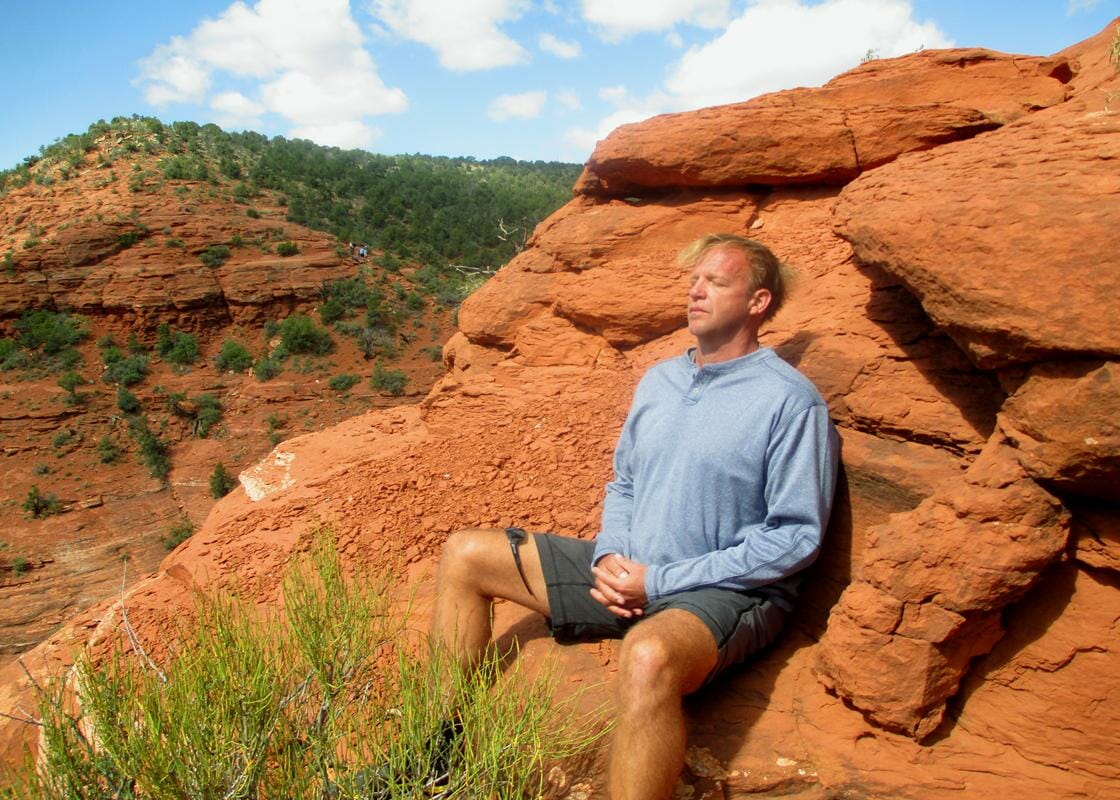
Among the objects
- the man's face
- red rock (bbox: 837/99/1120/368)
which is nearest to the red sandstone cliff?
the man's face

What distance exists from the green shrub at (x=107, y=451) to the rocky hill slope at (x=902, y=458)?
19690 mm

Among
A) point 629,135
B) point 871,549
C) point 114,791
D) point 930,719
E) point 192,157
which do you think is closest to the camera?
point 114,791

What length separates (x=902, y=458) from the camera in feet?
8.09

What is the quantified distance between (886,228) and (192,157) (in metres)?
37.0

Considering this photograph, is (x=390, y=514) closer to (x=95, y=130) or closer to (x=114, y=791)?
(x=114, y=791)

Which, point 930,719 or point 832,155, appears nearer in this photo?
point 930,719

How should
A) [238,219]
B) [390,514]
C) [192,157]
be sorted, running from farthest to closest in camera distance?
[192,157] < [238,219] < [390,514]

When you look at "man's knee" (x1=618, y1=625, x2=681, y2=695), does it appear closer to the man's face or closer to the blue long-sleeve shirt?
the blue long-sleeve shirt

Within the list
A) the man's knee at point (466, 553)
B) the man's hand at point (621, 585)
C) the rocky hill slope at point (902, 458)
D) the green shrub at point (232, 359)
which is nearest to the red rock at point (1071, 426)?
the rocky hill slope at point (902, 458)

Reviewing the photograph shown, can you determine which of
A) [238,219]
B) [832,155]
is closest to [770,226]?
[832,155]

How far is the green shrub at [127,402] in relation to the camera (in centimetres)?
2211

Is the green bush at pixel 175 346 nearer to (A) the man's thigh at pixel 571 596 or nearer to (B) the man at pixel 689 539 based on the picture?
(B) the man at pixel 689 539

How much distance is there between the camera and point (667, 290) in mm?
4023

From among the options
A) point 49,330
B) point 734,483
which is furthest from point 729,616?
point 49,330
